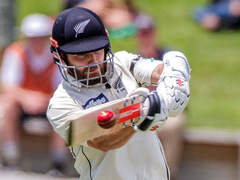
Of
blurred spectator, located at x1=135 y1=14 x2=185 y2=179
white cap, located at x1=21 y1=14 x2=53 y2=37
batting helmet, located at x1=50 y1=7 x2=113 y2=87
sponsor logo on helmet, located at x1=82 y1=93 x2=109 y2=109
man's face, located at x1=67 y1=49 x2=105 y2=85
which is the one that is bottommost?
blurred spectator, located at x1=135 y1=14 x2=185 y2=179

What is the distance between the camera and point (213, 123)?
727cm

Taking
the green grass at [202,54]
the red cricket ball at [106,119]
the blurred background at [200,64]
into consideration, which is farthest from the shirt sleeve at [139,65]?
the green grass at [202,54]

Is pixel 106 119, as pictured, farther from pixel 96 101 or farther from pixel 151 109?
pixel 96 101

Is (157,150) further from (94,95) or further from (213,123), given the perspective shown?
(213,123)

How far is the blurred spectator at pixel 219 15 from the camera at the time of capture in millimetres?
8789

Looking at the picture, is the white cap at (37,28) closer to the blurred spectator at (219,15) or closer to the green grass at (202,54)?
the green grass at (202,54)

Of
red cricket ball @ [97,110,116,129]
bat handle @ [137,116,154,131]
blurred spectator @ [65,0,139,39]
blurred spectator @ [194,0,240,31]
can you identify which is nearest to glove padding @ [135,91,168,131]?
bat handle @ [137,116,154,131]

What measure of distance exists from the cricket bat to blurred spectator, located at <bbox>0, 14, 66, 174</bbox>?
3.74 meters

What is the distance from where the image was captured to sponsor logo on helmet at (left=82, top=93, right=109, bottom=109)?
2932 mm

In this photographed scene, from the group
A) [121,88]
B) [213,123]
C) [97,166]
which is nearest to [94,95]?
[121,88]

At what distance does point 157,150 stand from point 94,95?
1.50 feet

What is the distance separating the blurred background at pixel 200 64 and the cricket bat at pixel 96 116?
2.90m

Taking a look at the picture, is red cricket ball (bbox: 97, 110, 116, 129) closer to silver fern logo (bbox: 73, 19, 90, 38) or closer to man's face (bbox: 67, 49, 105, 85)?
man's face (bbox: 67, 49, 105, 85)

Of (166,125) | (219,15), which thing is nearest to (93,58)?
(166,125)
